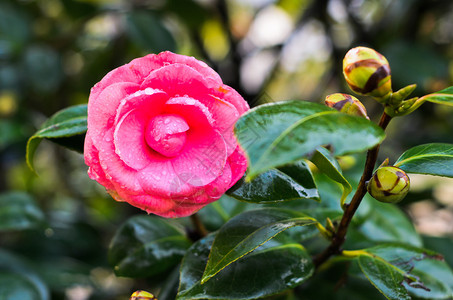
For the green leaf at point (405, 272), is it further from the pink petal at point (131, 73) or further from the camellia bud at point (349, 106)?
the pink petal at point (131, 73)

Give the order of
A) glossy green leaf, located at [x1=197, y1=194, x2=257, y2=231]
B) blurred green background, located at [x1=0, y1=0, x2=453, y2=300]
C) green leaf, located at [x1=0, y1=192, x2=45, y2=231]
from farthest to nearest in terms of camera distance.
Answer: blurred green background, located at [x1=0, y1=0, x2=453, y2=300]
green leaf, located at [x1=0, y1=192, x2=45, y2=231]
glossy green leaf, located at [x1=197, y1=194, x2=257, y2=231]

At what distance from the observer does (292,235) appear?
783mm

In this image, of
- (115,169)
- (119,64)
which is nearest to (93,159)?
(115,169)

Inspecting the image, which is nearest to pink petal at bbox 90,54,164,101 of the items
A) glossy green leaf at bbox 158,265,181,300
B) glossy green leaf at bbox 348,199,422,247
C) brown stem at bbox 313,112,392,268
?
brown stem at bbox 313,112,392,268

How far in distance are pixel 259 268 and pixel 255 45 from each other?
1.43 meters

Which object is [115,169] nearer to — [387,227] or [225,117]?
[225,117]

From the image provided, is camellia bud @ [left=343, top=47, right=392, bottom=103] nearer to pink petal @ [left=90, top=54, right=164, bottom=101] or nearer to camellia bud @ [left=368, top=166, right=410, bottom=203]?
camellia bud @ [left=368, top=166, right=410, bottom=203]

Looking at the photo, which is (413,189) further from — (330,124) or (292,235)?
(330,124)

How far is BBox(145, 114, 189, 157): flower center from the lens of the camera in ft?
1.87

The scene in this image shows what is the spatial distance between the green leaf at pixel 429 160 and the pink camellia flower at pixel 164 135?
250 mm

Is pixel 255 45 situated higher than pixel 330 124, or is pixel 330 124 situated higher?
pixel 330 124

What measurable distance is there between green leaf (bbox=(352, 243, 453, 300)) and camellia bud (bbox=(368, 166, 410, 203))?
158 millimetres

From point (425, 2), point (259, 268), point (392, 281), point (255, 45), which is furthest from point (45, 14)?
point (392, 281)

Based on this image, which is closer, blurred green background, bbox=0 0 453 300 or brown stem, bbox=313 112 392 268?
brown stem, bbox=313 112 392 268
